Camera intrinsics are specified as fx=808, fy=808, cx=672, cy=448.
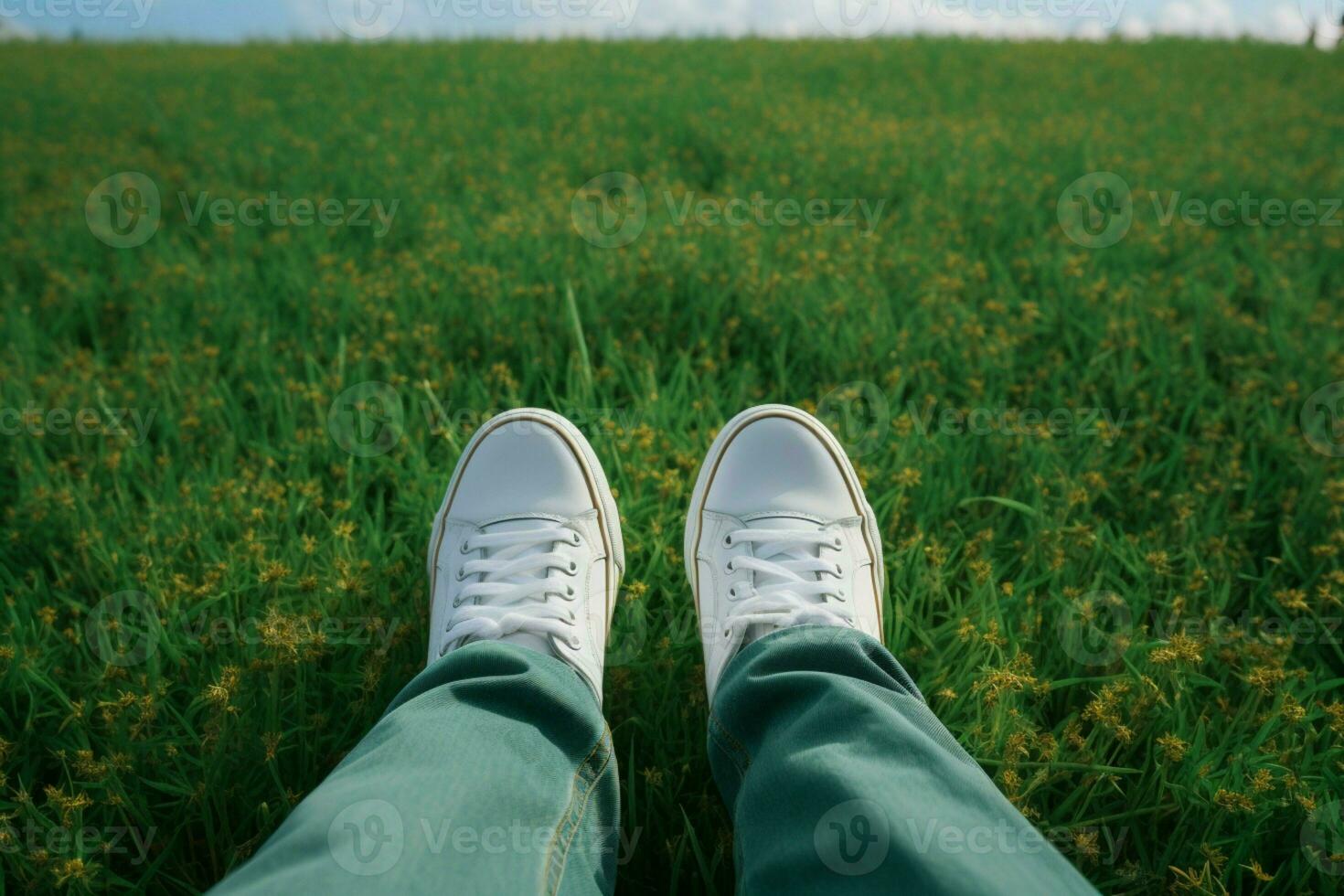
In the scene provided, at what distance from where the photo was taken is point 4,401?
2.58 meters

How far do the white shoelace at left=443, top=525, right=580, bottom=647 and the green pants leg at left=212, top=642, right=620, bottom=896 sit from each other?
→ 155 mm

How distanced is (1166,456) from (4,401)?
3645mm

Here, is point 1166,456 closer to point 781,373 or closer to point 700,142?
point 781,373

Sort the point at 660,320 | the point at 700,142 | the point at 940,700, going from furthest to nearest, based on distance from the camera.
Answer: the point at 700,142 → the point at 660,320 → the point at 940,700

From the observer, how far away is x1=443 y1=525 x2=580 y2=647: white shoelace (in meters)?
→ 1.71

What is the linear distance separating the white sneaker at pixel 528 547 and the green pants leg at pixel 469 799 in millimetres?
167

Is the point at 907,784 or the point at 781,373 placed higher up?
the point at 781,373

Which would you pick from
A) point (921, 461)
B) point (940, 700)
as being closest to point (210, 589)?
point (940, 700)

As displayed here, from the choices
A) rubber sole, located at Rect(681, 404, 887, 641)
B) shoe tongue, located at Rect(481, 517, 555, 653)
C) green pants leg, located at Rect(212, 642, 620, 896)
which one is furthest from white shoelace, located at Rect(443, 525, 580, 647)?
rubber sole, located at Rect(681, 404, 887, 641)

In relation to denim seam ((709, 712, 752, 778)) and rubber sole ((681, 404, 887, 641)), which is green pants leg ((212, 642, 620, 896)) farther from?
rubber sole ((681, 404, 887, 641))

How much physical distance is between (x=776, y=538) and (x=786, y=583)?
161mm

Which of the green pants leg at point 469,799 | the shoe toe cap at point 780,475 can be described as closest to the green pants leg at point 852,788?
the green pants leg at point 469,799

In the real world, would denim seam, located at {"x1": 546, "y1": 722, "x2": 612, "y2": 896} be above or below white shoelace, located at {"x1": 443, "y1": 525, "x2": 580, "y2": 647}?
below

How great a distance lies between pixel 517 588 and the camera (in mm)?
1844
